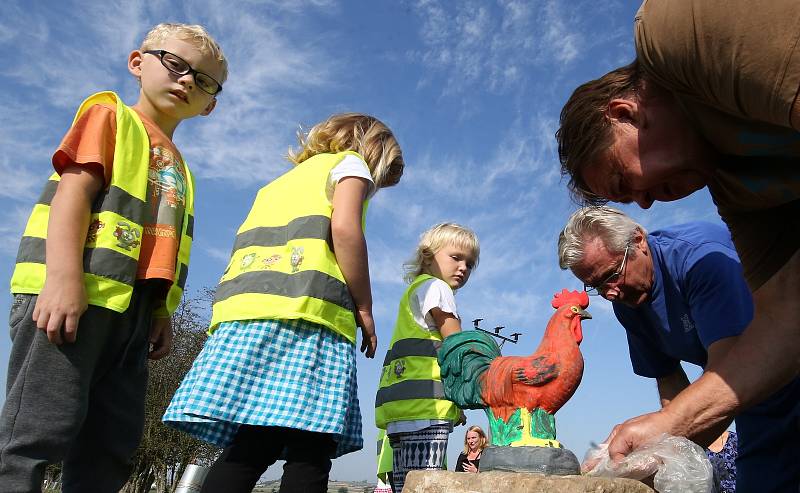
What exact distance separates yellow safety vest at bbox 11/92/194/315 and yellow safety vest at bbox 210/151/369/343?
28 centimetres

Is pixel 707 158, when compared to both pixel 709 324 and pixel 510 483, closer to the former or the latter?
pixel 709 324

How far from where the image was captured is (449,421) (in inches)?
138

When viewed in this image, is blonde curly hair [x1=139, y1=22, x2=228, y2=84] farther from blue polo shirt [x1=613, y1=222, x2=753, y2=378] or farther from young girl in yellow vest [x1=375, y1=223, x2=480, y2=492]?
blue polo shirt [x1=613, y1=222, x2=753, y2=378]

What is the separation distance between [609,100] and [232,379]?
1646 mm

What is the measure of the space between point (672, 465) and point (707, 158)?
0.92 m

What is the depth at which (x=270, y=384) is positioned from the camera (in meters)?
2.38

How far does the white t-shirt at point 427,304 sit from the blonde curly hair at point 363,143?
0.85 meters

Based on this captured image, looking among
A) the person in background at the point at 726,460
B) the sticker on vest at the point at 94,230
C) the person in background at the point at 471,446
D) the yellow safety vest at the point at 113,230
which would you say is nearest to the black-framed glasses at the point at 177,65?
the yellow safety vest at the point at 113,230

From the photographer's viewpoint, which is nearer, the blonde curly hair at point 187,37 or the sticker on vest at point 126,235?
the sticker on vest at point 126,235

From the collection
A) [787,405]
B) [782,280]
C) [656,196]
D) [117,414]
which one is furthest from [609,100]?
[117,414]

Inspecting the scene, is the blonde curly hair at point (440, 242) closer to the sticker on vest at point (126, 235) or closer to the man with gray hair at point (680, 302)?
the man with gray hair at point (680, 302)

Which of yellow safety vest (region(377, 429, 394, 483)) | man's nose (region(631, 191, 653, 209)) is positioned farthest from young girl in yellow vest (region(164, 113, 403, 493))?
yellow safety vest (region(377, 429, 394, 483))

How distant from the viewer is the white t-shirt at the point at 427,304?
11.9 ft

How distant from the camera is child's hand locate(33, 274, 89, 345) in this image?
79.0 inches
